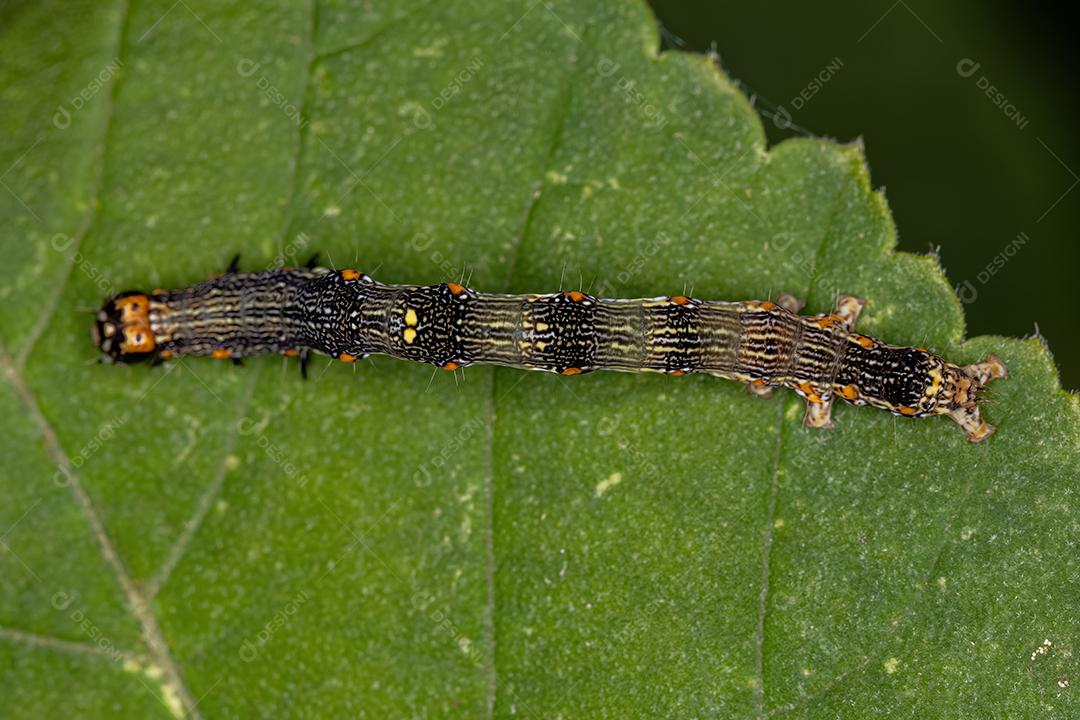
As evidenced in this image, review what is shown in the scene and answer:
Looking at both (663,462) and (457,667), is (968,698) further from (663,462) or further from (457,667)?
(457,667)

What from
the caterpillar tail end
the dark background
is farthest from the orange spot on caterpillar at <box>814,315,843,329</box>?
the dark background

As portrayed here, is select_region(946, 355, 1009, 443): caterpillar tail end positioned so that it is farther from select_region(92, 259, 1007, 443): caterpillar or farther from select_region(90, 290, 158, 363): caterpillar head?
select_region(90, 290, 158, 363): caterpillar head

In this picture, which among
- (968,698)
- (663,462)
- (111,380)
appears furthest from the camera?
(111,380)

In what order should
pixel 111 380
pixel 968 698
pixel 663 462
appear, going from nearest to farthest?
pixel 968 698, pixel 663 462, pixel 111 380

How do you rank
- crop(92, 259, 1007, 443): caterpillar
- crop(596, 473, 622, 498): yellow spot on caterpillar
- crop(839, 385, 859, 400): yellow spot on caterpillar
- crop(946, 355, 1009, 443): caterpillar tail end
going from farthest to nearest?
1. crop(596, 473, 622, 498): yellow spot on caterpillar
2. crop(839, 385, 859, 400): yellow spot on caterpillar
3. crop(92, 259, 1007, 443): caterpillar
4. crop(946, 355, 1009, 443): caterpillar tail end

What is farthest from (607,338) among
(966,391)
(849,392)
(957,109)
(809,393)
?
(957,109)

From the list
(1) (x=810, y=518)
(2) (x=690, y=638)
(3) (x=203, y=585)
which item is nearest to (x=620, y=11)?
(1) (x=810, y=518)

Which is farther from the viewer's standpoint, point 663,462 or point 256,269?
point 256,269
